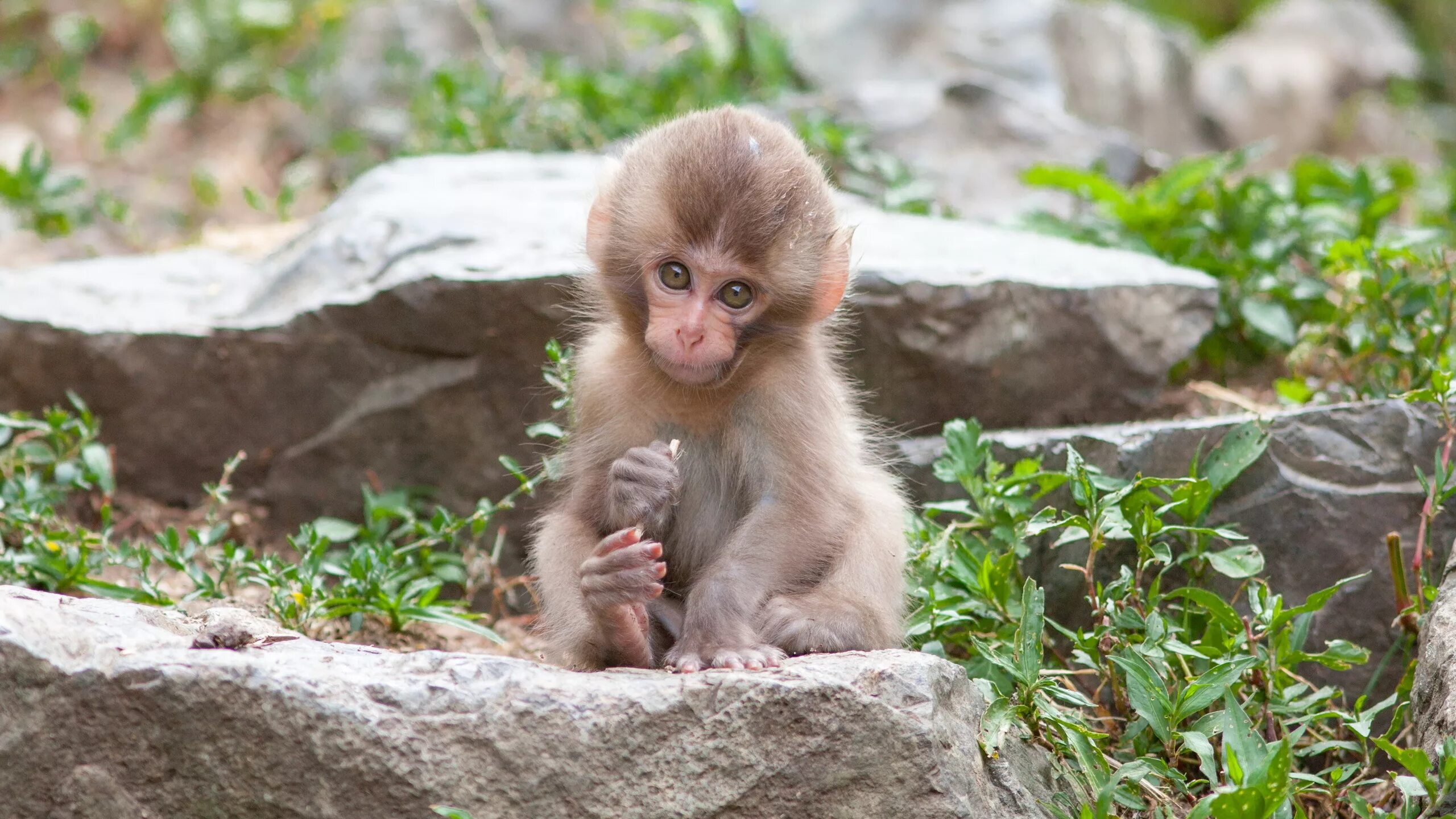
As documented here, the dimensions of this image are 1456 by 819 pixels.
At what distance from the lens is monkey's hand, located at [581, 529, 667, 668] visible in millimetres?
3727

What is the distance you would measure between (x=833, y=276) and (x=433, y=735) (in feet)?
6.64

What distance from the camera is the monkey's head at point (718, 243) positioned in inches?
160

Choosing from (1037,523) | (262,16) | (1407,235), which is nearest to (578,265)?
(1037,523)

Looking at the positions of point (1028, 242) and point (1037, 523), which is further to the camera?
point (1028, 242)

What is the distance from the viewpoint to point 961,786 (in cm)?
327

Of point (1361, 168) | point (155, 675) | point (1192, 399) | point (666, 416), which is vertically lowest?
point (1192, 399)

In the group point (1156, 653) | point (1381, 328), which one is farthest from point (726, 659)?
Result: point (1381, 328)

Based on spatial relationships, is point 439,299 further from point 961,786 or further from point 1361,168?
point 1361,168

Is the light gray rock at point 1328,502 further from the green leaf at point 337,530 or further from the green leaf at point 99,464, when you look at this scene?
the green leaf at point 99,464

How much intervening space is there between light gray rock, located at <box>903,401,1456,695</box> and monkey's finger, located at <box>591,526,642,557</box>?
5.20ft

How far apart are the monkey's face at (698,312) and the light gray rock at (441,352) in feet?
4.54

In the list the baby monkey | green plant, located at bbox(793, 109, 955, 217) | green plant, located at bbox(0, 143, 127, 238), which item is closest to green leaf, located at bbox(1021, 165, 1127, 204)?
green plant, located at bbox(793, 109, 955, 217)

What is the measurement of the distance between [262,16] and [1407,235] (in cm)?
913

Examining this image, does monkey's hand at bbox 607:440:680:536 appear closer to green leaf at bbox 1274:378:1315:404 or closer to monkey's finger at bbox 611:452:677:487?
monkey's finger at bbox 611:452:677:487
